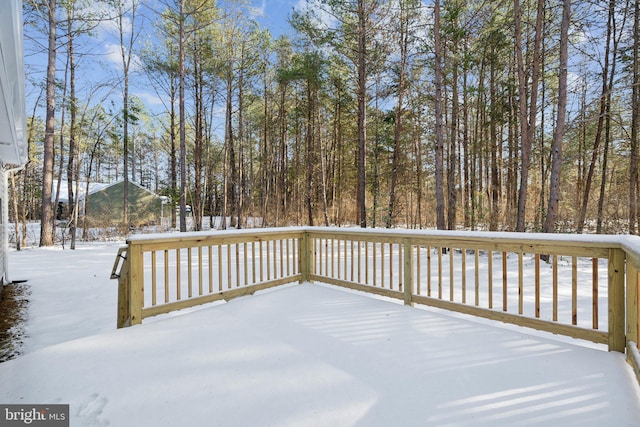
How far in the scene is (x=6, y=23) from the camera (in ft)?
4.65

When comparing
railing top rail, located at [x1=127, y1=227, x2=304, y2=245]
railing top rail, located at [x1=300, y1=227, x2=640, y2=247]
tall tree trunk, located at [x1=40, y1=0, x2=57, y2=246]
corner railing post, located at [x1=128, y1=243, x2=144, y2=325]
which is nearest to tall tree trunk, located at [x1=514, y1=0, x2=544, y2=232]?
railing top rail, located at [x1=300, y1=227, x2=640, y2=247]

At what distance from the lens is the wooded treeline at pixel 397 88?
6.98 metres

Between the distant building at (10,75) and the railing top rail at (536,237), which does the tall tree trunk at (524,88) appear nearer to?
the railing top rail at (536,237)

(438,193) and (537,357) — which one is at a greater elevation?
(438,193)

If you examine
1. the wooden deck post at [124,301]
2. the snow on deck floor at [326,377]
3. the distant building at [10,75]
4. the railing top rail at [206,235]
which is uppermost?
the distant building at [10,75]

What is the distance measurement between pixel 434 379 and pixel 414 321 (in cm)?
101

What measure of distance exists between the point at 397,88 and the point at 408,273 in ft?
23.8

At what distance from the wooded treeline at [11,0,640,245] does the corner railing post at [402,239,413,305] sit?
3878 mm

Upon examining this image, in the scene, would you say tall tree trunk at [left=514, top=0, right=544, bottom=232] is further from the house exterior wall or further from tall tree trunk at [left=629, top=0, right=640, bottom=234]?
the house exterior wall

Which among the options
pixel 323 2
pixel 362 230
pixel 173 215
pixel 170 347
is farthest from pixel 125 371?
pixel 173 215

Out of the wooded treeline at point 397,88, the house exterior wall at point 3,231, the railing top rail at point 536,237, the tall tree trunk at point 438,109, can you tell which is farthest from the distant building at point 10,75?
the tall tree trunk at point 438,109

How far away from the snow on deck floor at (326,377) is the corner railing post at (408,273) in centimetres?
52

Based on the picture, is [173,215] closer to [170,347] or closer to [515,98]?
[170,347]

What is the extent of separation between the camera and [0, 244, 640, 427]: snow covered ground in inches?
60.8
